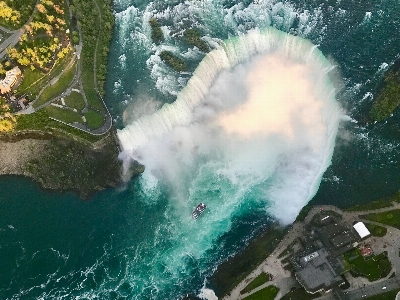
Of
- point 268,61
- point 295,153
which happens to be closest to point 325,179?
point 295,153

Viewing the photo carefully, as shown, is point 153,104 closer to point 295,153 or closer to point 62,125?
point 62,125

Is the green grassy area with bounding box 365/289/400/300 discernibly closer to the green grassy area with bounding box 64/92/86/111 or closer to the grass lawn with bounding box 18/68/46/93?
the green grassy area with bounding box 64/92/86/111

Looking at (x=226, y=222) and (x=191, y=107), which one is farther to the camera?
(x=191, y=107)

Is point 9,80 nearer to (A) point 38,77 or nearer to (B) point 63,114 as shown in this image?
(A) point 38,77

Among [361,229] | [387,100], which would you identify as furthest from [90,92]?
[387,100]

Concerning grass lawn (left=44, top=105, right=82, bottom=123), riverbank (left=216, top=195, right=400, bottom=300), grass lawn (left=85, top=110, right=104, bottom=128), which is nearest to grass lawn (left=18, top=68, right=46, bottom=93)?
grass lawn (left=44, top=105, right=82, bottom=123)

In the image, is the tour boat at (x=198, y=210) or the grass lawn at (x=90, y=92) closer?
the tour boat at (x=198, y=210)

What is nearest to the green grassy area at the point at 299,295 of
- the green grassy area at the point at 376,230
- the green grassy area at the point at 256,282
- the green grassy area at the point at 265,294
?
the green grassy area at the point at 265,294

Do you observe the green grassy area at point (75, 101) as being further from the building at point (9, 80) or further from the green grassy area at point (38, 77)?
the building at point (9, 80)
